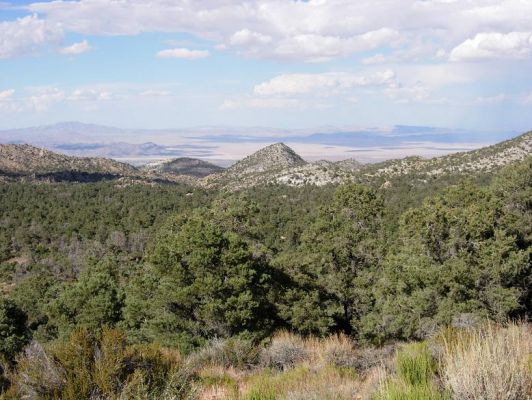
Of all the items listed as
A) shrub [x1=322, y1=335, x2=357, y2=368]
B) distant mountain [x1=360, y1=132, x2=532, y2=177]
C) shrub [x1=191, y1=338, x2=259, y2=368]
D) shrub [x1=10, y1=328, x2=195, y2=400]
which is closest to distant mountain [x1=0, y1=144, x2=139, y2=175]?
distant mountain [x1=360, y1=132, x2=532, y2=177]

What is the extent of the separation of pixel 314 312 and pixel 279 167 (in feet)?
324

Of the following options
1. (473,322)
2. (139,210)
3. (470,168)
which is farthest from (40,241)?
(473,322)

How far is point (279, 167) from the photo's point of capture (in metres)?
119

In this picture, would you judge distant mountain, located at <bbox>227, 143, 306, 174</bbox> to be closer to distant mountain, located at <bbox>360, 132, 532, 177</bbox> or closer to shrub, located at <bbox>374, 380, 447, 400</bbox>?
distant mountain, located at <bbox>360, 132, 532, 177</bbox>

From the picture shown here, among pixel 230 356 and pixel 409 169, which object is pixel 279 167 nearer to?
pixel 409 169

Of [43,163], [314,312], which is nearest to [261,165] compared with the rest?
[43,163]

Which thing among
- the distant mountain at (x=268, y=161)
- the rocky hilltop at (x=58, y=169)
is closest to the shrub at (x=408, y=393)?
the rocky hilltop at (x=58, y=169)

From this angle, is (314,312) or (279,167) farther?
(279,167)

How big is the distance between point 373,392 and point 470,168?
72470 millimetres

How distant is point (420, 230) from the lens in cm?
1936

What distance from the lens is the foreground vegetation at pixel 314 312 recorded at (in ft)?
19.1

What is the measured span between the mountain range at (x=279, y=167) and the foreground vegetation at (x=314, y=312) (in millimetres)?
25172

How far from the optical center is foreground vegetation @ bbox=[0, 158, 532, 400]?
5828 millimetres

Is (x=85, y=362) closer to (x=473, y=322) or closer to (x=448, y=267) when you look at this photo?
(x=473, y=322)
